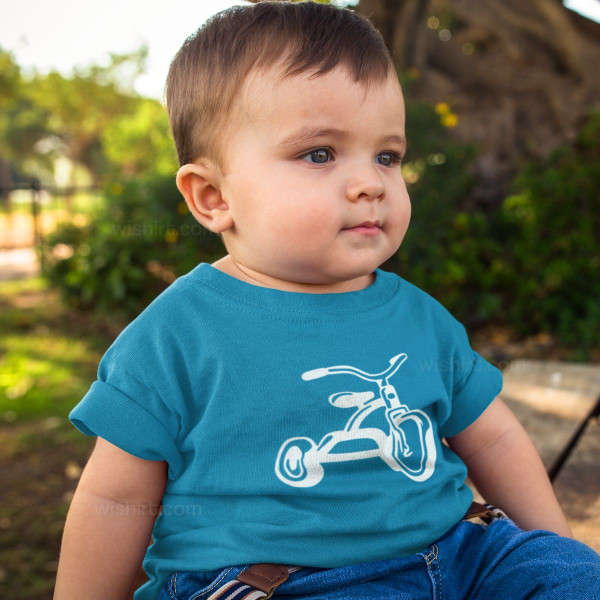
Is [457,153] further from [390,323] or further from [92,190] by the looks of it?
[92,190]

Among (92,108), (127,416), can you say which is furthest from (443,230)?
(92,108)

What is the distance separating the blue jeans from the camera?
4.00 feet

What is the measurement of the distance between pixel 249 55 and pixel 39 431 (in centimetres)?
333

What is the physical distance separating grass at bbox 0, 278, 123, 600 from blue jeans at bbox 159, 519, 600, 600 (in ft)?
5.66

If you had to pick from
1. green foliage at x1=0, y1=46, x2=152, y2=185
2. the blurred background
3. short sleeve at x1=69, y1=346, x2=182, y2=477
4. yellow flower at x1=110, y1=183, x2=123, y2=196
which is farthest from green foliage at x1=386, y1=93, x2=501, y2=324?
green foliage at x1=0, y1=46, x2=152, y2=185

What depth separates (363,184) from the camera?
129cm

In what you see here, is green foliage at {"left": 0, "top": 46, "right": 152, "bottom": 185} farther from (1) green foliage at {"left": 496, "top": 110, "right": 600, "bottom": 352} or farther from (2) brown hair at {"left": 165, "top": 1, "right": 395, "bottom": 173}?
(2) brown hair at {"left": 165, "top": 1, "right": 395, "bottom": 173}

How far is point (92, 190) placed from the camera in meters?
15.3

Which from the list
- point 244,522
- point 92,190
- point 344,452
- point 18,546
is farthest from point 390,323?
point 92,190

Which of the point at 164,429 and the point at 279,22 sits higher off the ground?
the point at 279,22

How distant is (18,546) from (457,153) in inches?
163

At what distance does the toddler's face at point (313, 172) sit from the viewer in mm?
1273

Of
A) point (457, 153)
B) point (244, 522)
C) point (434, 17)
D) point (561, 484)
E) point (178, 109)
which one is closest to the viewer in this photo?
point (244, 522)

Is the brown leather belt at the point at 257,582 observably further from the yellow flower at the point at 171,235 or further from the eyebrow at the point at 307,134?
the yellow flower at the point at 171,235
